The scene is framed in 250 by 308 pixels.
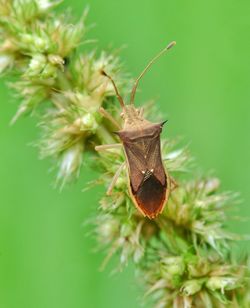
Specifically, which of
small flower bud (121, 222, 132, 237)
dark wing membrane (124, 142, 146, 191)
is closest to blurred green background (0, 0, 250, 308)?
dark wing membrane (124, 142, 146, 191)

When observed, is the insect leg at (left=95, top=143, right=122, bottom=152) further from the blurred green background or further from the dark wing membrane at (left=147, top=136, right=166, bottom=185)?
the blurred green background

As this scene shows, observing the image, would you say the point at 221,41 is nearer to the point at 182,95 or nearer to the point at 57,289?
the point at 182,95

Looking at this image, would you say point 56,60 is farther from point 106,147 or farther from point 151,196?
point 151,196

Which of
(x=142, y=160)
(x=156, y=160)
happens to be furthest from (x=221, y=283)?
(x=142, y=160)

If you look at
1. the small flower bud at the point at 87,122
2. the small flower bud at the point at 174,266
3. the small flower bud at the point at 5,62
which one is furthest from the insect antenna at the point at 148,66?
the small flower bud at the point at 174,266

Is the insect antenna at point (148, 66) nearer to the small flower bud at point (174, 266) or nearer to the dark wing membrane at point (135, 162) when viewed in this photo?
the dark wing membrane at point (135, 162)

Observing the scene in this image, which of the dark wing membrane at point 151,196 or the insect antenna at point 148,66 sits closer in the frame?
the dark wing membrane at point 151,196
